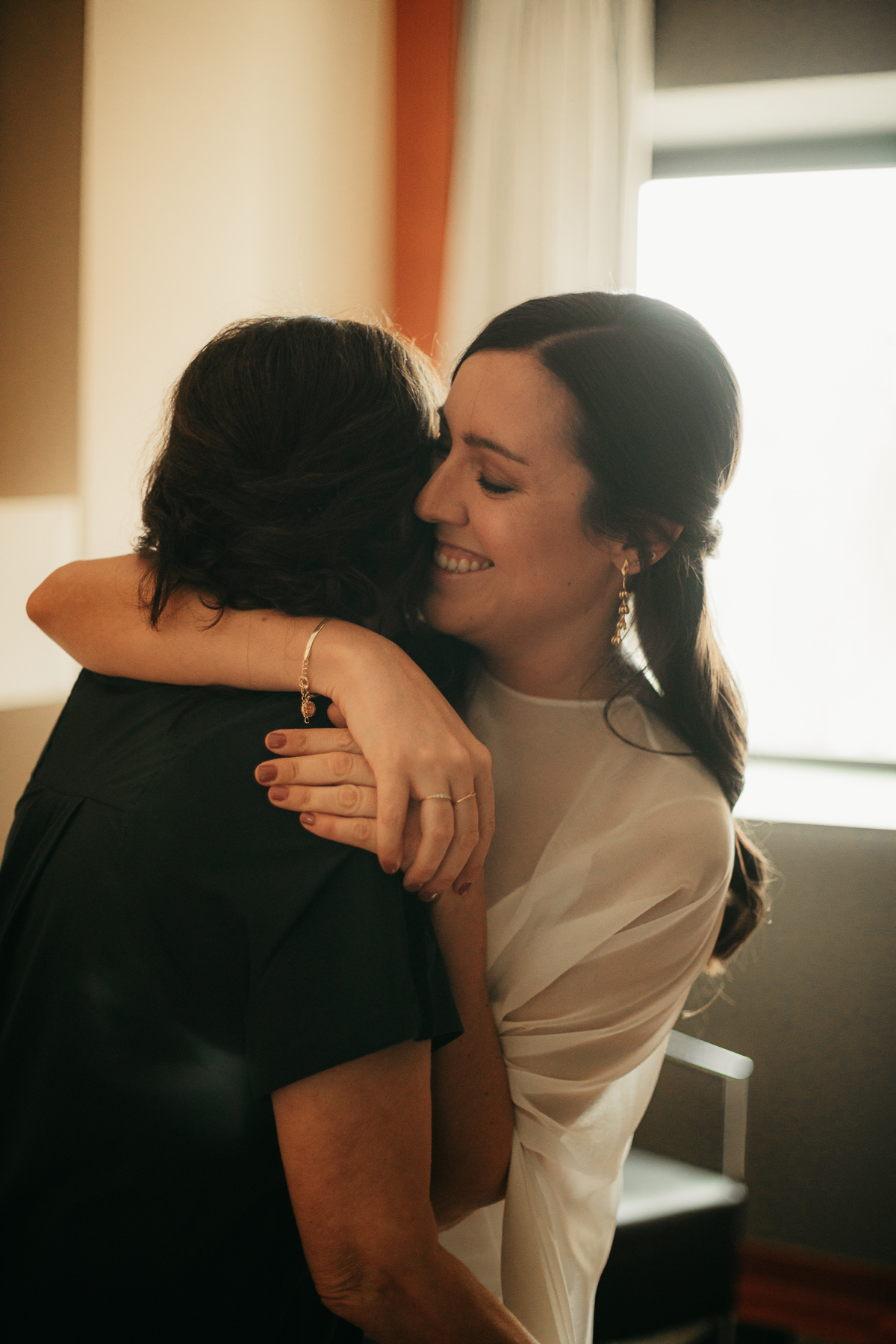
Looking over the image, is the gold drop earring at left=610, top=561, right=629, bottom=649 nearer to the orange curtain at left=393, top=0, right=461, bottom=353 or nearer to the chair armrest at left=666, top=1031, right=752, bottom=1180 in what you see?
the chair armrest at left=666, top=1031, right=752, bottom=1180

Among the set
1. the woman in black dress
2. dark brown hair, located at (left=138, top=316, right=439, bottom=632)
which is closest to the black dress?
the woman in black dress

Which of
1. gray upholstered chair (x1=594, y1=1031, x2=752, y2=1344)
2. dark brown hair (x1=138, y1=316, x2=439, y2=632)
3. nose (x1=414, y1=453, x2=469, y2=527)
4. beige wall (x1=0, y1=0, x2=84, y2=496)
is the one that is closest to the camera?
dark brown hair (x1=138, y1=316, x2=439, y2=632)

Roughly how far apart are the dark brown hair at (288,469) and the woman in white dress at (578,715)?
5.2 inches

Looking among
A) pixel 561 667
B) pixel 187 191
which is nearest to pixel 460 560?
pixel 561 667

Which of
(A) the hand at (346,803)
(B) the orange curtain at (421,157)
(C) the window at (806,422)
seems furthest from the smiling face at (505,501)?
(C) the window at (806,422)

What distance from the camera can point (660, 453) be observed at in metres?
1.22

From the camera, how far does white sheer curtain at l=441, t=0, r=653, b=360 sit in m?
2.28

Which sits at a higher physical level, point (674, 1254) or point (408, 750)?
point (408, 750)

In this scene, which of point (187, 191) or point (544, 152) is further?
point (544, 152)

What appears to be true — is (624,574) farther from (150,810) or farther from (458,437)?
(150,810)

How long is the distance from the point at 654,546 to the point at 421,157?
1.87m

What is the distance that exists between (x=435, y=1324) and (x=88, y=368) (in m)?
1.37

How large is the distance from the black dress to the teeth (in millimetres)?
396

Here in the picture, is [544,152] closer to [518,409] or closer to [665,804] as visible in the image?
[518,409]
